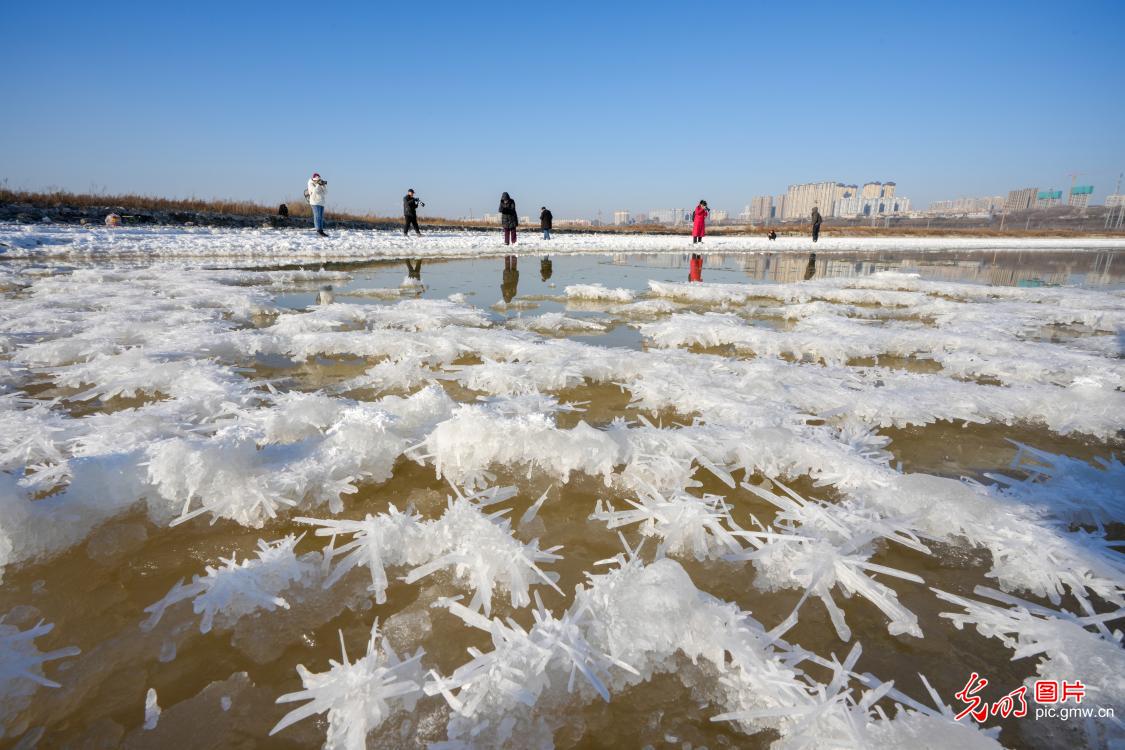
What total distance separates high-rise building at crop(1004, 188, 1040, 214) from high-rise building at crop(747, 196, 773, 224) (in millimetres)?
60551

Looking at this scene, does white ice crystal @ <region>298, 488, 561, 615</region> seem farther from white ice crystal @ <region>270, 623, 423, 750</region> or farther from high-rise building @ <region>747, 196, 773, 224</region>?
high-rise building @ <region>747, 196, 773, 224</region>

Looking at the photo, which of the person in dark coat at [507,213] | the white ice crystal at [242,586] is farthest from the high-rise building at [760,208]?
the white ice crystal at [242,586]

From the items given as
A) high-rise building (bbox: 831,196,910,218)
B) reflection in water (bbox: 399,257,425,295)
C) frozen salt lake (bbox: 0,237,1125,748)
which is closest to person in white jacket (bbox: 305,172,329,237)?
reflection in water (bbox: 399,257,425,295)

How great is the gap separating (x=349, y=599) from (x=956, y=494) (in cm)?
204

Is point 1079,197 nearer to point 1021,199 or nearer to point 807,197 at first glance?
point 1021,199

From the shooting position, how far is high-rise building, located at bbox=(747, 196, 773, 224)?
516 feet

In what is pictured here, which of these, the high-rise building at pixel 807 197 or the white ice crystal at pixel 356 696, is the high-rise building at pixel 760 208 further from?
the white ice crystal at pixel 356 696

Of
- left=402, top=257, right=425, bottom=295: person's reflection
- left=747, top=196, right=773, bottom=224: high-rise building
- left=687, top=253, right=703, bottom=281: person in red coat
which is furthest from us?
left=747, top=196, right=773, bottom=224: high-rise building

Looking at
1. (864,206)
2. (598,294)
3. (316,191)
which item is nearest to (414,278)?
(598,294)

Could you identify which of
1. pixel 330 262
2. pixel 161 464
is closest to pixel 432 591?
pixel 161 464

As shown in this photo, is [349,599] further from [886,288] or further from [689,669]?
[886,288]

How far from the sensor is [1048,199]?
4616 inches

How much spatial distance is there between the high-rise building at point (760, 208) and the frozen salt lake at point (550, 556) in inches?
6726

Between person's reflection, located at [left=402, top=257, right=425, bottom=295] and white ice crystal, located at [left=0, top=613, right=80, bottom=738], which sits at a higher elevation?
person's reflection, located at [left=402, top=257, right=425, bottom=295]
